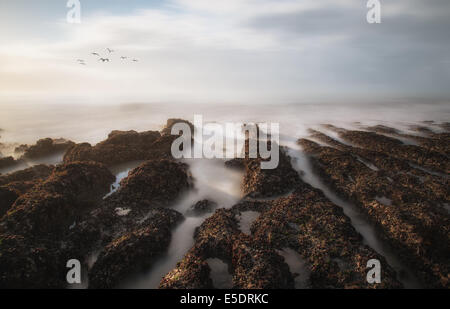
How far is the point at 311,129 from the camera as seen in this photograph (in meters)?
14.9

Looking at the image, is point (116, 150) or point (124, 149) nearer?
point (116, 150)

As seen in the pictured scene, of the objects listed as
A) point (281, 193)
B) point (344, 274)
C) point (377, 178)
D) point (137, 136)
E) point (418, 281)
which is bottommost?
point (418, 281)

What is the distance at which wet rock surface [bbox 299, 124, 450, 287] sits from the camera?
4402mm

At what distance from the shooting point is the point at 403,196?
5.87m

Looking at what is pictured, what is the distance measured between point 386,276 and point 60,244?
21.8 feet

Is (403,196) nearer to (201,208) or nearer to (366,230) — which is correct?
(366,230)

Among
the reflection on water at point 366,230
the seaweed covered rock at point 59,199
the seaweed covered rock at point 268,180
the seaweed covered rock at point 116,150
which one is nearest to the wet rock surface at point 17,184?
the seaweed covered rock at point 59,199

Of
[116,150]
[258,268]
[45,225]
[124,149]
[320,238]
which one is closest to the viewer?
[258,268]

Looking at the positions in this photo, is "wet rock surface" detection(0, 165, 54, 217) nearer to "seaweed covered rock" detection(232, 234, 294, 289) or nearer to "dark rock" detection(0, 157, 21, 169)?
"dark rock" detection(0, 157, 21, 169)

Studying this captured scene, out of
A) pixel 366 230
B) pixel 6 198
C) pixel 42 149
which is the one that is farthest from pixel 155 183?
pixel 42 149

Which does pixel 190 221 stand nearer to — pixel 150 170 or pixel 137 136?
pixel 150 170

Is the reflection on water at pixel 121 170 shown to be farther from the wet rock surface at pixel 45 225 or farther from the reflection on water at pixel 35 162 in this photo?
the reflection on water at pixel 35 162

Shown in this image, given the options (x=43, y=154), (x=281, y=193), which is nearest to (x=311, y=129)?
(x=281, y=193)

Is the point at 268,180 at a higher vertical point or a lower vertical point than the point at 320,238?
higher
